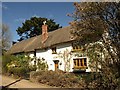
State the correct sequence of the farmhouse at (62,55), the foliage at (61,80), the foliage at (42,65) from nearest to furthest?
1. the foliage at (61,80)
2. the farmhouse at (62,55)
3. the foliage at (42,65)

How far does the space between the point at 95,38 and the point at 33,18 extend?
57.5 m

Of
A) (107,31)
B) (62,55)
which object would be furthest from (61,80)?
(62,55)

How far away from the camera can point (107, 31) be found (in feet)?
45.1

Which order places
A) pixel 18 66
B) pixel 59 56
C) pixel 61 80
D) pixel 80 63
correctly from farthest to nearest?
pixel 18 66
pixel 59 56
pixel 80 63
pixel 61 80

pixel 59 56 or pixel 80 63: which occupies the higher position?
pixel 59 56

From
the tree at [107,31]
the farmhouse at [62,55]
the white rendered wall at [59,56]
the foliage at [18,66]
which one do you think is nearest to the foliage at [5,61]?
the foliage at [18,66]

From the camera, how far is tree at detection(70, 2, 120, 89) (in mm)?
13734

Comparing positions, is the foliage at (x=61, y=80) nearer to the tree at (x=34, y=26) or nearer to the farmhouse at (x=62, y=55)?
the farmhouse at (x=62, y=55)

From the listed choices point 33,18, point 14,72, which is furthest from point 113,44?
point 33,18

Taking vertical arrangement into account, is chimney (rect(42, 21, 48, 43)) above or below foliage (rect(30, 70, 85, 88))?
above

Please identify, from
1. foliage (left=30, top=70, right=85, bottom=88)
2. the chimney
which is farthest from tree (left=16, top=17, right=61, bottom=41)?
foliage (left=30, top=70, right=85, bottom=88)

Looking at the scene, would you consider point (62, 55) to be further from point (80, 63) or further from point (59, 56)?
point (80, 63)

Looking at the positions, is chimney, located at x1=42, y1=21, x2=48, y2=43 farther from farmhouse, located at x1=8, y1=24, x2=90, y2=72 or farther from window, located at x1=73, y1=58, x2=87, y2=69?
window, located at x1=73, y1=58, x2=87, y2=69

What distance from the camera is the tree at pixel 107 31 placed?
13.7 m
